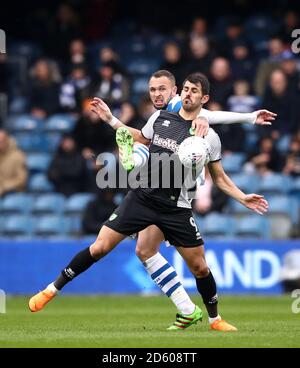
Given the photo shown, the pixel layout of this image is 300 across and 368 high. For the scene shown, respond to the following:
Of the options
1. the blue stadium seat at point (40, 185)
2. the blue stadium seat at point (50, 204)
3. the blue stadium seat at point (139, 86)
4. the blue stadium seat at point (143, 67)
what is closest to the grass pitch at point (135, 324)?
the blue stadium seat at point (50, 204)

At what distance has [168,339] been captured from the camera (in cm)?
965

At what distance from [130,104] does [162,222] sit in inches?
326

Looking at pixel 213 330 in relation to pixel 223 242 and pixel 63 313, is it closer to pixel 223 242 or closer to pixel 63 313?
pixel 63 313

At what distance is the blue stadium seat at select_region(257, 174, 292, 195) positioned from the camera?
1828 cm

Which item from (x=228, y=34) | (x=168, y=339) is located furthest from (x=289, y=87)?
(x=168, y=339)

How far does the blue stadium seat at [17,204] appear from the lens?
19.1m

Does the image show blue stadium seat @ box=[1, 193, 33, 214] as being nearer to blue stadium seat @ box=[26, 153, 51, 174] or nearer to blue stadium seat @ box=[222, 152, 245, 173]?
blue stadium seat @ box=[26, 153, 51, 174]

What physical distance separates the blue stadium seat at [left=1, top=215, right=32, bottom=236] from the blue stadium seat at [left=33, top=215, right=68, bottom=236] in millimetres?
189

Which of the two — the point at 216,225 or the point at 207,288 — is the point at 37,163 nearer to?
the point at 216,225

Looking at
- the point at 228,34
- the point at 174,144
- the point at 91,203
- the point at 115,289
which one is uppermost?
the point at 228,34

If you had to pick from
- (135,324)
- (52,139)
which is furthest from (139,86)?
(135,324)

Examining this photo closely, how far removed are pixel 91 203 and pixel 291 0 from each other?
7.84m

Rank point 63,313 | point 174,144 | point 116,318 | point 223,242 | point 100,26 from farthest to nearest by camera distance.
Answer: point 100,26
point 223,242
point 63,313
point 116,318
point 174,144
